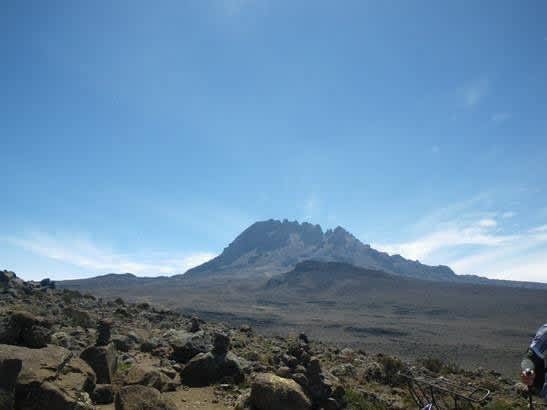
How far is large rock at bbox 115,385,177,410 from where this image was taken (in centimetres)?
614

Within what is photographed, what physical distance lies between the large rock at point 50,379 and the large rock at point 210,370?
2863 mm

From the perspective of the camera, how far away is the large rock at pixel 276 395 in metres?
7.56

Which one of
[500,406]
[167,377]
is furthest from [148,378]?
[500,406]

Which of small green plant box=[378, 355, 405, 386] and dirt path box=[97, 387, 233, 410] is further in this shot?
small green plant box=[378, 355, 405, 386]

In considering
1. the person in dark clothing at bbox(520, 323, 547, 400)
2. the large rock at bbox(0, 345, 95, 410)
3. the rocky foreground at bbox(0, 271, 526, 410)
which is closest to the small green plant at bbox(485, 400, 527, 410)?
the rocky foreground at bbox(0, 271, 526, 410)

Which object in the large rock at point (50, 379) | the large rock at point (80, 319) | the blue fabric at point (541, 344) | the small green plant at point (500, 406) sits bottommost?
the small green plant at point (500, 406)

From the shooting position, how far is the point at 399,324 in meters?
74.2

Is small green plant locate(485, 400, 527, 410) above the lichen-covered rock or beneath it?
beneath

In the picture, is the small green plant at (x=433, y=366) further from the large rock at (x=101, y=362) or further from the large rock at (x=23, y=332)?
the large rock at (x=23, y=332)

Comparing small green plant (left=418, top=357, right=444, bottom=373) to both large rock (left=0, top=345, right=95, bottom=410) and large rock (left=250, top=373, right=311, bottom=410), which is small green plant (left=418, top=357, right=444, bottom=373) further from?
large rock (left=0, top=345, right=95, bottom=410)

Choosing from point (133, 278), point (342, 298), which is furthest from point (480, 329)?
point (133, 278)

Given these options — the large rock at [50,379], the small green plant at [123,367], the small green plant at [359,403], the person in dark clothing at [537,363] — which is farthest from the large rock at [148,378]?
the person in dark clothing at [537,363]

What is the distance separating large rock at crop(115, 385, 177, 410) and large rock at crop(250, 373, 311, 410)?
1.84 meters

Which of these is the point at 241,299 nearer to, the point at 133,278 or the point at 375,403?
the point at 133,278
